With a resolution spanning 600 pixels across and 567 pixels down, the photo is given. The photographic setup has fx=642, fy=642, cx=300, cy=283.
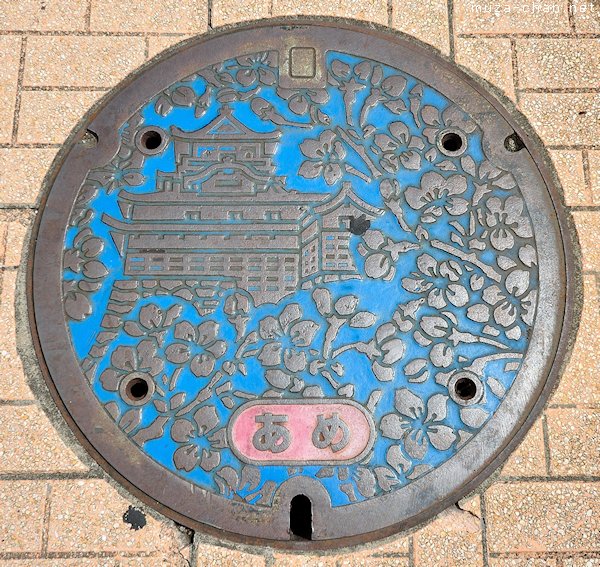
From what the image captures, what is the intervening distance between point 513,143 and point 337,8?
2.42 feet

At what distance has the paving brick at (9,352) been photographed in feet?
5.96

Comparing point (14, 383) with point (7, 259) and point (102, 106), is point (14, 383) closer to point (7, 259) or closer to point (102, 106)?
point (7, 259)

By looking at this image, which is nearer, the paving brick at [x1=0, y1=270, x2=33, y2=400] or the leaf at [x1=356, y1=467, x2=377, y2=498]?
the leaf at [x1=356, y1=467, x2=377, y2=498]

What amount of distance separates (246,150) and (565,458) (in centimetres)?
126

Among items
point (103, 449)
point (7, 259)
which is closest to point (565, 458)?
point (103, 449)

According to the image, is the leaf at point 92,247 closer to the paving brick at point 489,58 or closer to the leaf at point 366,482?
the leaf at point 366,482

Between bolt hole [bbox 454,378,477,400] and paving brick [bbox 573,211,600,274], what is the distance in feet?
1.66

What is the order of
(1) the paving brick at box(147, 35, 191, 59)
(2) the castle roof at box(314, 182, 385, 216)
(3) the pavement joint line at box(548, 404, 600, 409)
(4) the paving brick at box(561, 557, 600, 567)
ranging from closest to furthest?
(4) the paving brick at box(561, 557, 600, 567)
(3) the pavement joint line at box(548, 404, 600, 409)
(2) the castle roof at box(314, 182, 385, 216)
(1) the paving brick at box(147, 35, 191, 59)

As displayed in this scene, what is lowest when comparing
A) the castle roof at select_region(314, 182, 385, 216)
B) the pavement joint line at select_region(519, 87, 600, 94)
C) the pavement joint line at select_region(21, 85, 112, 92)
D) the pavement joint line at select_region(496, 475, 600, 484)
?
the pavement joint line at select_region(496, 475, 600, 484)

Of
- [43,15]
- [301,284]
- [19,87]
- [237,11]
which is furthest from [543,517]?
[43,15]

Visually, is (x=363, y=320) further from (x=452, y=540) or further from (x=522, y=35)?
(x=522, y=35)

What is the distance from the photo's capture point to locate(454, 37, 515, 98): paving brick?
2064 millimetres

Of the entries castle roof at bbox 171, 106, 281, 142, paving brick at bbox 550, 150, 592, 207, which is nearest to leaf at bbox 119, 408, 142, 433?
castle roof at bbox 171, 106, 281, 142

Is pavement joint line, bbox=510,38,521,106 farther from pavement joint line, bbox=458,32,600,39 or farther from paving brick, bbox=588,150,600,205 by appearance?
paving brick, bbox=588,150,600,205
